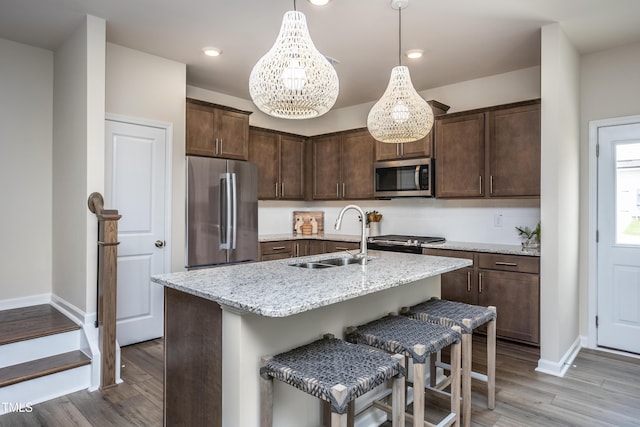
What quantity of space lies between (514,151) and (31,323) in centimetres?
439

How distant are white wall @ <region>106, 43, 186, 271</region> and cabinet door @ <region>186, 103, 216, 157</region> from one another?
0.28ft

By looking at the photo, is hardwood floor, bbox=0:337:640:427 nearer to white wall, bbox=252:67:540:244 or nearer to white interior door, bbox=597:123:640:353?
white interior door, bbox=597:123:640:353

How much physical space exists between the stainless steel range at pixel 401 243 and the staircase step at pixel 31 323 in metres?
2.96

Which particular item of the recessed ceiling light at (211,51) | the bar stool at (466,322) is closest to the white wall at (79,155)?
the recessed ceiling light at (211,51)

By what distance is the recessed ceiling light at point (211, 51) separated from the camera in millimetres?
3578

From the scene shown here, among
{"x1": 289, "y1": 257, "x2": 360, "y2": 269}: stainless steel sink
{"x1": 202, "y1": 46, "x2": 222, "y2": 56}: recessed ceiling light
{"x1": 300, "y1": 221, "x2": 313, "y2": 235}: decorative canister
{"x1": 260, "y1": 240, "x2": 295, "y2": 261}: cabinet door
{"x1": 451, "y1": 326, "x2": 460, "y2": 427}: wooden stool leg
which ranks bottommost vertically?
{"x1": 451, "y1": 326, "x2": 460, "y2": 427}: wooden stool leg

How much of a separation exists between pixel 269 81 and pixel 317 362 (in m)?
1.35

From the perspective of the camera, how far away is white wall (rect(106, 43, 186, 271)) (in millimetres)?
3469

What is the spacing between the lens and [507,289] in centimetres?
352

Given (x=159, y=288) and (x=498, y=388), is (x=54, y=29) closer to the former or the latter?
(x=159, y=288)

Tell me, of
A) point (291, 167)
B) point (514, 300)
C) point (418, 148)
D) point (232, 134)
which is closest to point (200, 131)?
point (232, 134)

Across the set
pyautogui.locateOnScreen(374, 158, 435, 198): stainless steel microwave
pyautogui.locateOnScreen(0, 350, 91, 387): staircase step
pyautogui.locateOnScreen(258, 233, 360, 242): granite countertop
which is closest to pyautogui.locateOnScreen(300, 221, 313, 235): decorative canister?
pyautogui.locateOnScreen(258, 233, 360, 242): granite countertop

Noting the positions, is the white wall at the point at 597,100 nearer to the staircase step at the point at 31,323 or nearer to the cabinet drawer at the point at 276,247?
the cabinet drawer at the point at 276,247

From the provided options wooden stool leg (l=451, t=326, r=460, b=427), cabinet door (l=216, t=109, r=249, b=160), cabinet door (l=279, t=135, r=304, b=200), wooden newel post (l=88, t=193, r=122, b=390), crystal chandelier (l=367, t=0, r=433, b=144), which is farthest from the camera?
cabinet door (l=279, t=135, r=304, b=200)
